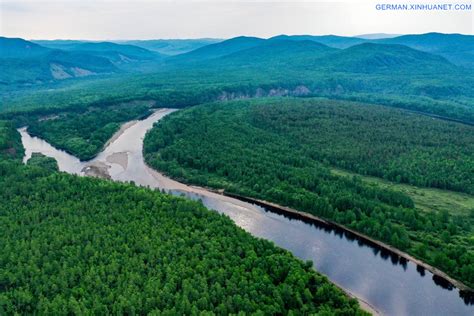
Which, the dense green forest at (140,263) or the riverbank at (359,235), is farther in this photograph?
the riverbank at (359,235)

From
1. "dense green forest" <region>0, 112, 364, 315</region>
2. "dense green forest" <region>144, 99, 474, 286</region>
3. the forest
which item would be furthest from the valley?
the forest

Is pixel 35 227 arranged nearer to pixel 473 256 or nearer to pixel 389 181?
pixel 473 256

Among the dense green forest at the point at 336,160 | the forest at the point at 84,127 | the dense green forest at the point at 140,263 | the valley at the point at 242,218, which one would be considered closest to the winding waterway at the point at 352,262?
the valley at the point at 242,218

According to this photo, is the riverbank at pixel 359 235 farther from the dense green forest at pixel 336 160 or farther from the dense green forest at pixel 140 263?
the dense green forest at pixel 140 263

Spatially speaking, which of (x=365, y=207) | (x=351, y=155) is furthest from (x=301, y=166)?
(x=365, y=207)

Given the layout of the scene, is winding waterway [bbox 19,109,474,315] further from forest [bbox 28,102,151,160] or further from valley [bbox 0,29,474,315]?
forest [bbox 28,102,151,160]

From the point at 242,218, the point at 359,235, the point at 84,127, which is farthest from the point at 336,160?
the point at 84,127
